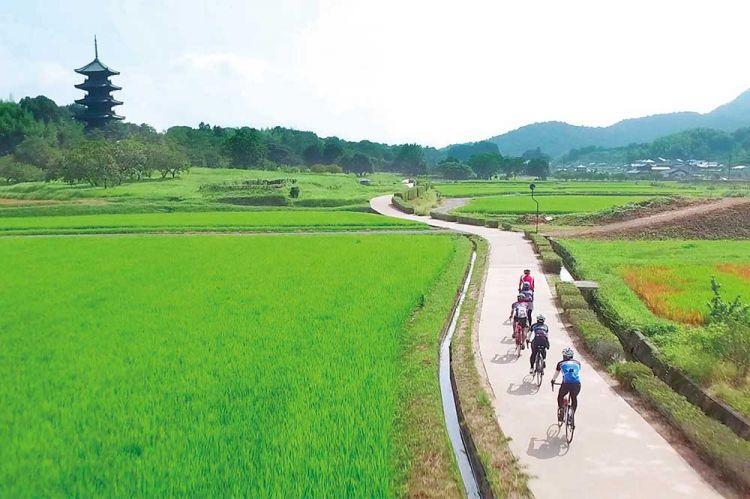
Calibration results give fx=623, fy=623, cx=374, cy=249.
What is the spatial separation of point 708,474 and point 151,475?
622 centimetres

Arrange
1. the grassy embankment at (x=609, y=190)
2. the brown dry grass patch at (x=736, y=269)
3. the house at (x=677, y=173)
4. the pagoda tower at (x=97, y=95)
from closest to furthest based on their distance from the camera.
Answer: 1. the brown dry grass patch at (x=736, y=269)
2. the grassy embankment at (x=609, y=190)
3. the pagoda tower at (x=97, y=95)
4. the house at (x=677, y=173)

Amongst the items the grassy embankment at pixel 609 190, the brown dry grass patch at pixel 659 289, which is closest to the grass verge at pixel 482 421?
the brown dry grass patch at pixel 659 289

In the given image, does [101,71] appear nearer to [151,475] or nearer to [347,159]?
[347,159]

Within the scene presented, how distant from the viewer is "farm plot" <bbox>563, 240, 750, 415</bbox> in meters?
9.73

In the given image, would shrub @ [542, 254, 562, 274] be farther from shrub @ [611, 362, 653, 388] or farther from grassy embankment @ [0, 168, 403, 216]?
grassy embankment @ [0, 168, 403, 216]

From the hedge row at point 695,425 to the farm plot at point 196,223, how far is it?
26204 millimetres

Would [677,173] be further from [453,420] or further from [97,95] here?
[453,420]

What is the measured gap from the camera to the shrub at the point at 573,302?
46.9 ft

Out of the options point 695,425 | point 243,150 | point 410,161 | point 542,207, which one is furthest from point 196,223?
point 410,161

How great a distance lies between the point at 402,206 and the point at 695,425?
40537 mm

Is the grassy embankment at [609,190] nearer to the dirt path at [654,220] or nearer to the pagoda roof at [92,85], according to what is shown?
the dirt path at [654,220]

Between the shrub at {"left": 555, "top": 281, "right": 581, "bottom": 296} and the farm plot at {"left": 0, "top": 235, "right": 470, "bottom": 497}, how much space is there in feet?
9.68

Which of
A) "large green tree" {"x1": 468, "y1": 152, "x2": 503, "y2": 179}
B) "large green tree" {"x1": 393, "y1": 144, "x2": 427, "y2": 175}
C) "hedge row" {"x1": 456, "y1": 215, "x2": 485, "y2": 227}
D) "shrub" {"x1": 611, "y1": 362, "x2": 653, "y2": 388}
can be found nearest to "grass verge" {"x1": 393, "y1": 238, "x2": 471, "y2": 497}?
"shrub" {"x1": 611, "y1": 362, "x2": 653, "y2": 388}

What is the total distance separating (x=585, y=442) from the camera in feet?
25.7
